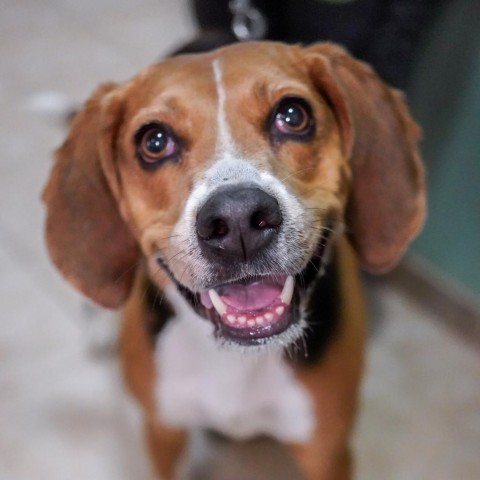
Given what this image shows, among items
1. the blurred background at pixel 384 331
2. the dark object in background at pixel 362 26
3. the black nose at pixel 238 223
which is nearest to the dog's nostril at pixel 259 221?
the black nose at pixel 238 223

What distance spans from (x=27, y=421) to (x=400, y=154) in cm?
133

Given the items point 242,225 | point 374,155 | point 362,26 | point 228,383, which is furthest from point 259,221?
point 362,26

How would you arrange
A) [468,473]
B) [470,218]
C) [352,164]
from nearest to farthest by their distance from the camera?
[352,164] < [468,473] < [470,218]

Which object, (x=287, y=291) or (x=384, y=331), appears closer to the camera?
(x=287, y=291)

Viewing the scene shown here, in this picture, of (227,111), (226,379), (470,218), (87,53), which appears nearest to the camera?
(227,111)

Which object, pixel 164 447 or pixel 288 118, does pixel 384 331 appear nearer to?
pixel 164 447

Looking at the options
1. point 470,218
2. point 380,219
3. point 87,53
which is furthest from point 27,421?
point 87,53

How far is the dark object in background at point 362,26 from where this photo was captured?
2264 millimetres

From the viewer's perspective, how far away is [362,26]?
7.55 feet

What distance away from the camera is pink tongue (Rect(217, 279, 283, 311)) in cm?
157

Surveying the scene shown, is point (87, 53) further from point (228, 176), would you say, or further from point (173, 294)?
point (228, 176)

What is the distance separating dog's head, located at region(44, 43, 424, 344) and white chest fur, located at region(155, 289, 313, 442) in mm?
157

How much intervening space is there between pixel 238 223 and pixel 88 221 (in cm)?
50

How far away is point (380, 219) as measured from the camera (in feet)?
5.83
